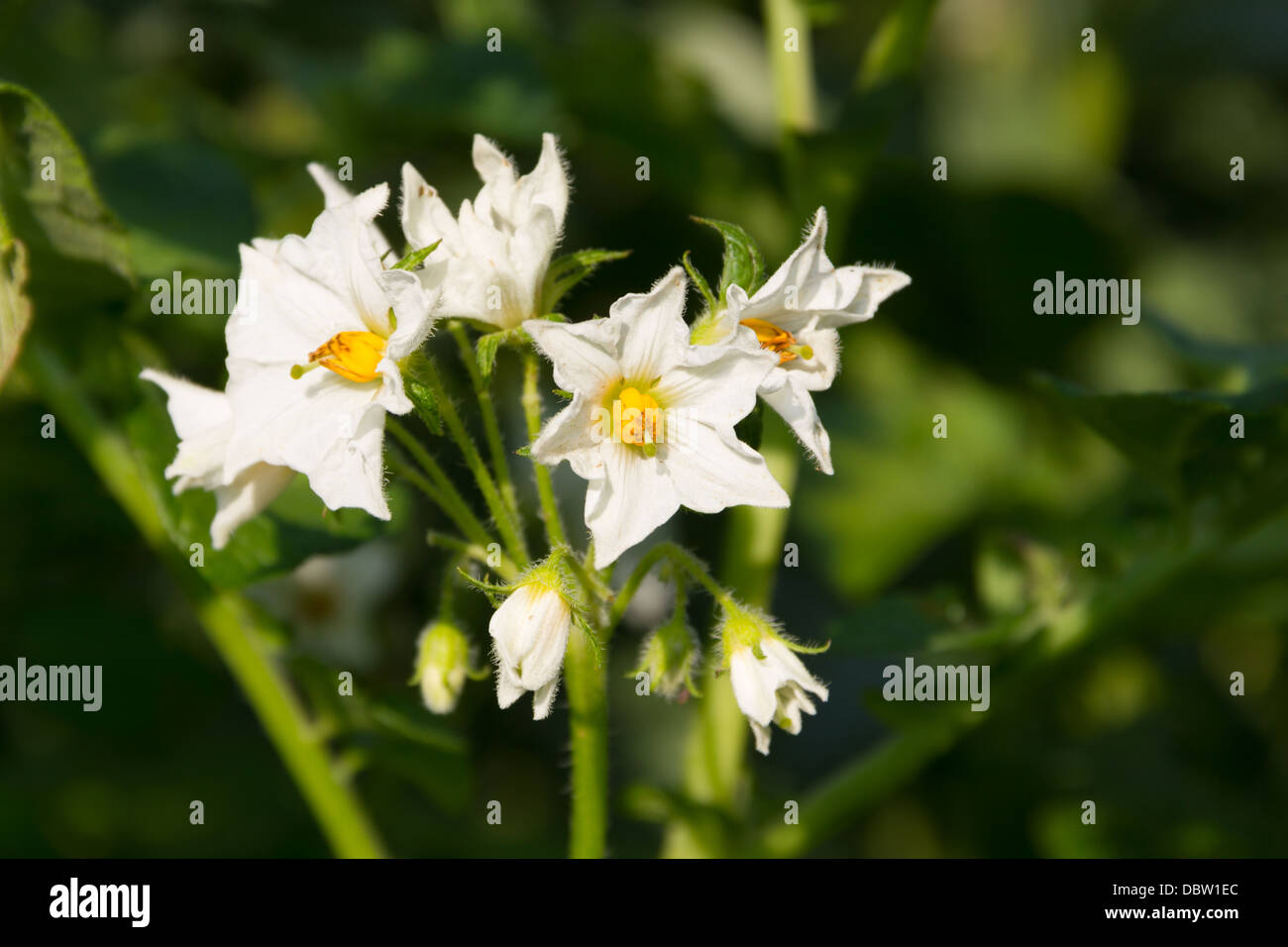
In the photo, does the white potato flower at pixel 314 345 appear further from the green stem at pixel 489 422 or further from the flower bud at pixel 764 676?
the flower bud at pixel 764 676

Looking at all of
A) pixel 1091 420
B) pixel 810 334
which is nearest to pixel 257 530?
pixel 810 334

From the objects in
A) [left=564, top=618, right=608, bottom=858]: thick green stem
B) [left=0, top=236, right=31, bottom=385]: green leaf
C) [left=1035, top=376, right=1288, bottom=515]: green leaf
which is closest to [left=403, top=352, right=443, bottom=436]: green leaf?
[left=564, top=618, right=608, bottom=858]: thick green stem

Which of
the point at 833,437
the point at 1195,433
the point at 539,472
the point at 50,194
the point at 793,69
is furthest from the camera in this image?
the point at 833,437

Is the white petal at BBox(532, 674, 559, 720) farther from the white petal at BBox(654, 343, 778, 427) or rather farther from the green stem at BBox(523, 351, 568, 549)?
the white petal at BBox(654, 343, 778, 427)

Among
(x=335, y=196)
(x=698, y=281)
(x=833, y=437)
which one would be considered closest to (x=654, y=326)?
(x=698, y=281)

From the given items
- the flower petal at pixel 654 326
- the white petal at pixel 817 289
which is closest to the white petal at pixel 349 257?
the flower petal at pixel 654 326

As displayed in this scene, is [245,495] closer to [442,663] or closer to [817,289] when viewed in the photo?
[442,663]
